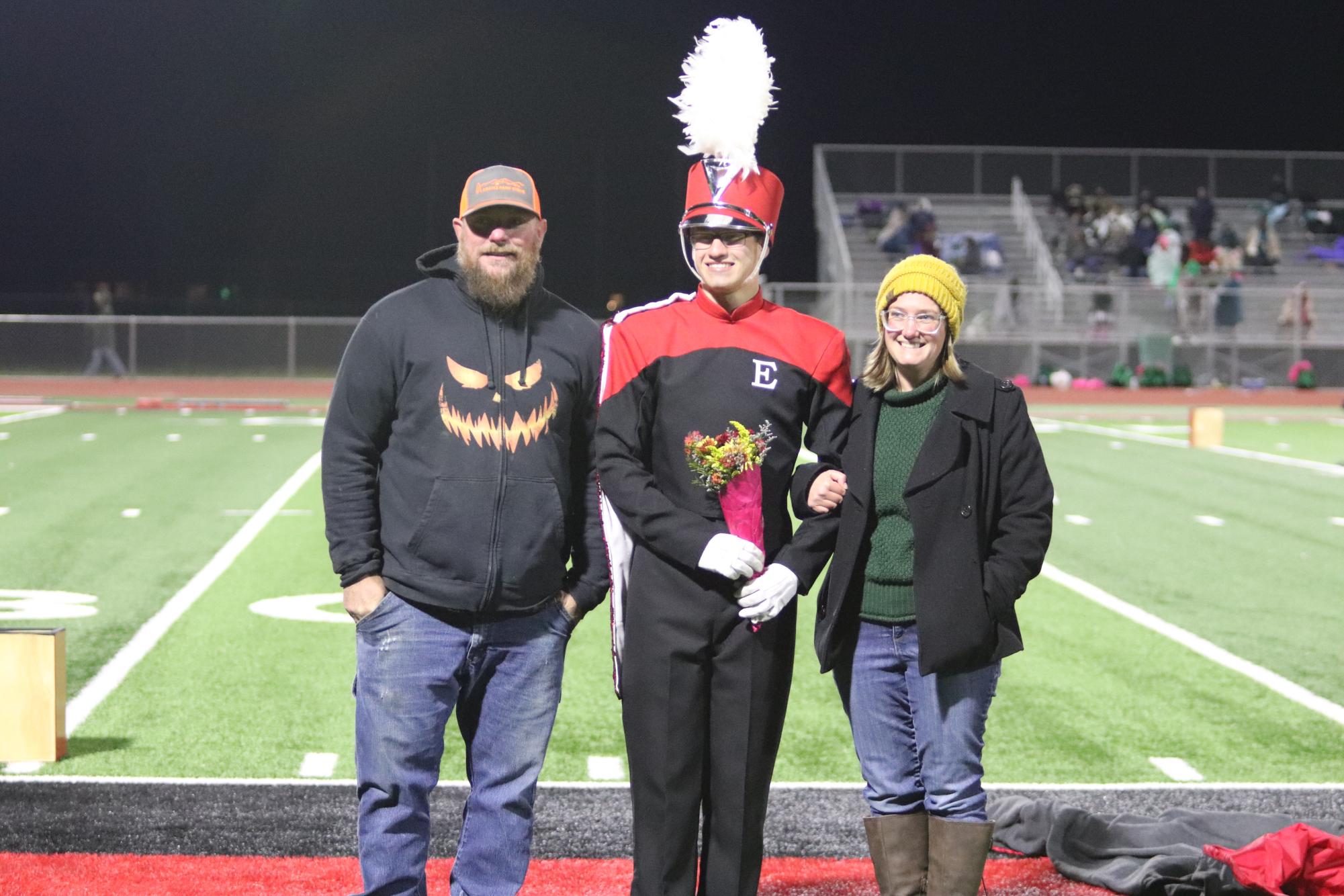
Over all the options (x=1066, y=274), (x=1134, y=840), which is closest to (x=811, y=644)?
(x=1134, y=840)

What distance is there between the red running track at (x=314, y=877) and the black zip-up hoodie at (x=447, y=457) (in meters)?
1.06

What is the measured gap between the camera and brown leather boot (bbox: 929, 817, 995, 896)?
371 cm

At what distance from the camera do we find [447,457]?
3.74 metres

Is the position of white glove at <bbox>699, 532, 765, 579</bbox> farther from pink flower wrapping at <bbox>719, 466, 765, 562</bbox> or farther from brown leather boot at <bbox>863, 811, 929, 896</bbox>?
brown leather boot at <bbox>863, 811, 929, 896</bbox>

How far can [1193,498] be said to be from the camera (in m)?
13.6

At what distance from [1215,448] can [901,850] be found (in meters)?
15.5

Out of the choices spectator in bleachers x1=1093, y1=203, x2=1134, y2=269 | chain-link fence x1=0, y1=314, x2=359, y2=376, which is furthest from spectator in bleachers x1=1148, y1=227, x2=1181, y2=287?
chain-link fence x1=0, y1=314, x2=359, y2=376

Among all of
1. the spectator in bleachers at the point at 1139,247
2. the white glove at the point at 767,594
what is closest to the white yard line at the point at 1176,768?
the white glove at the point at 767,594

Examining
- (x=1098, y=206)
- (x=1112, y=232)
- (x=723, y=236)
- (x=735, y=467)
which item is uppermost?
(x=1098, y=206)

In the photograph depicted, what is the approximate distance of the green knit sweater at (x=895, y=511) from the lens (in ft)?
12.3

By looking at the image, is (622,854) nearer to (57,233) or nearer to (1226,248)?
(1226,248)

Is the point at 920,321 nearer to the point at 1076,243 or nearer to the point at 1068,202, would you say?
the point at 1076,243

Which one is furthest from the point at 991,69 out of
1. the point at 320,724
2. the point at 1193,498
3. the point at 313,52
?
the point at 320,724

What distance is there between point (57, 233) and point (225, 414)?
16.8 meters
